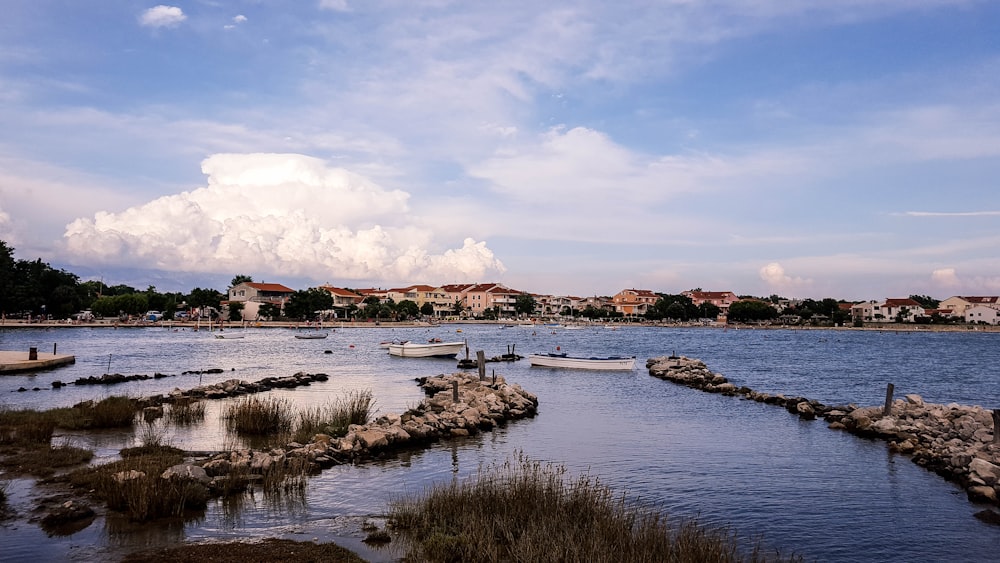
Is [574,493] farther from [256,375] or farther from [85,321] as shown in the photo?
[85,321]

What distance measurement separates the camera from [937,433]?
74.9 ft

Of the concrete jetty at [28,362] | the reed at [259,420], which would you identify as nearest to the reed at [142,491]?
the reed at [259,420]

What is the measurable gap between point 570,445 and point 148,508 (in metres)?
13.1

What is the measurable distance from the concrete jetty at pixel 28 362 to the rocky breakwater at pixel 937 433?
43.6 m

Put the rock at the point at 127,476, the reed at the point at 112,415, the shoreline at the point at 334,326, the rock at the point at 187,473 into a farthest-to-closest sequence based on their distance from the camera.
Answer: the shoreline at the point at 334,326, the reed at the point at 112,415, the rock at the point at 187,473, the rock at the point at 127,476

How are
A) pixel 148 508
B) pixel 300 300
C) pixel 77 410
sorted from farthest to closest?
1. pixel 300 300
2. pixel 77 410
3. pixel 148 508

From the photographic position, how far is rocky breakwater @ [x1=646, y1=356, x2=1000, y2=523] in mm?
16859

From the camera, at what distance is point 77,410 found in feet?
76.8

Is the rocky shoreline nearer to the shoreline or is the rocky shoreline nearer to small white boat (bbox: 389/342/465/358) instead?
small white boat (bbox: 389/342/465/358)

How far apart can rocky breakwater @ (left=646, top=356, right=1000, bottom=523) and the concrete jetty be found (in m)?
43.6

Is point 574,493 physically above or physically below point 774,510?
above

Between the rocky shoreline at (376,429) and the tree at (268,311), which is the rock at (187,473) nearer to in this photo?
the rocky shoreline at (376,429)

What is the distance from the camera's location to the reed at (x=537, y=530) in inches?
373

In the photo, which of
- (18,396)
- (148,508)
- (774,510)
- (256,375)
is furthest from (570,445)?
(256,375)
